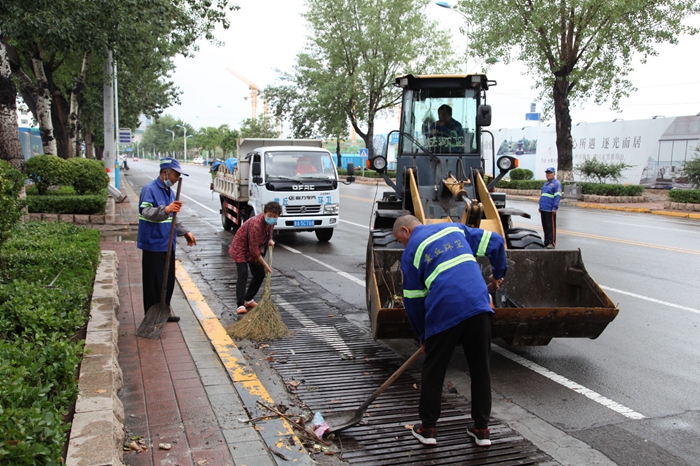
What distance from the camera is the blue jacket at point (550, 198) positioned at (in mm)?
13578

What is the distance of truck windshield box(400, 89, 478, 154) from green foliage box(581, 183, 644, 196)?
67.1 feet

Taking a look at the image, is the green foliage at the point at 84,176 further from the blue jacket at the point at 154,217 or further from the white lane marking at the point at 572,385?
the white lane marking at the point at 572,385

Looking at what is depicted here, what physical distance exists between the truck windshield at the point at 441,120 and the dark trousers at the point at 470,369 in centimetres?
544

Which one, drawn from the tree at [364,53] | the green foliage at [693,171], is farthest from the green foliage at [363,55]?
the green foliage at [693,171]

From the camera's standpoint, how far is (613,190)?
27156mm

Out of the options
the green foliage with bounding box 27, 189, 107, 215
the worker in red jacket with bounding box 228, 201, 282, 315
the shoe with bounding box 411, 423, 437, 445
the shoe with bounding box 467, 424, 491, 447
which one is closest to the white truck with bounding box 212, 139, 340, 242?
the green foliage with bounding box 27, 189, 107, 215

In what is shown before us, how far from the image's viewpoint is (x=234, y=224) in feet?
52.7

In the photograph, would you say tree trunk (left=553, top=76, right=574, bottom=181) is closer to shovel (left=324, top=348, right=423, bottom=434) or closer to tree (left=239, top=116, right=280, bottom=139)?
shovel (left=324, top=348, right=423, bottom=434)

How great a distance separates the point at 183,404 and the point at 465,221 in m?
4.06

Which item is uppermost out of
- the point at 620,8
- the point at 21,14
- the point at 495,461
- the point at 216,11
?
the point at 620,8

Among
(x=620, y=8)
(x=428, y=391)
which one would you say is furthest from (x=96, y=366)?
(x=620, y=8)

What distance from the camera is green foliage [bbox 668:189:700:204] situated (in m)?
23.2

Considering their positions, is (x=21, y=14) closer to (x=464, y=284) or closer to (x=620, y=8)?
(x=464, y=284)

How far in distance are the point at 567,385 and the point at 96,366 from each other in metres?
3.94
